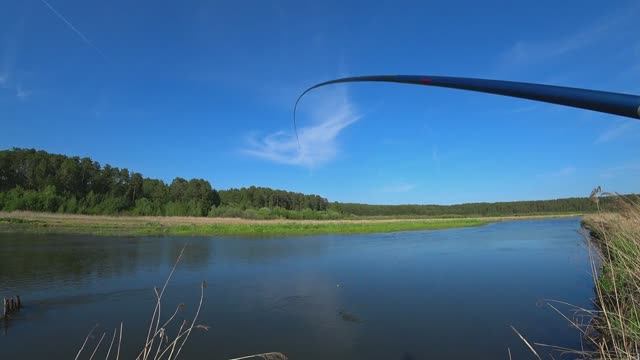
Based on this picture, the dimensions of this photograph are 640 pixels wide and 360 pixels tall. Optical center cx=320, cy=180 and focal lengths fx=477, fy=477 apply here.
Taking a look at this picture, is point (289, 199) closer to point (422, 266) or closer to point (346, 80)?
point (422, 266)

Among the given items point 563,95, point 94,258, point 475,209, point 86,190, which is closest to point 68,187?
point 86,190

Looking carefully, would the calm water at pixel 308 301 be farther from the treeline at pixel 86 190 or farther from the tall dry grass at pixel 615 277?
the treeline at pixel 86 190

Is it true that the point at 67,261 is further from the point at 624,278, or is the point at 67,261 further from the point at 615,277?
the point at 624,278

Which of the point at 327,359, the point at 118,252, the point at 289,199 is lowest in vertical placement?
the point at 327,359

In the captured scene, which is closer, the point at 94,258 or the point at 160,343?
the point at 160,343

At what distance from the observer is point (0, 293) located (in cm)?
1354

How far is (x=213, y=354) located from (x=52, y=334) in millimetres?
3771

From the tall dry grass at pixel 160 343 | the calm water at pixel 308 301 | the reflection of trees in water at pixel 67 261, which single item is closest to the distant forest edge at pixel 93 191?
the reflection of trees in water at pixel 67 261

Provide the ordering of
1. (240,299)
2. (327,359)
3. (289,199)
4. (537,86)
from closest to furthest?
(537,86), (327,359), (240,299), (289,199)

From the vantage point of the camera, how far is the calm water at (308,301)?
30.1ft

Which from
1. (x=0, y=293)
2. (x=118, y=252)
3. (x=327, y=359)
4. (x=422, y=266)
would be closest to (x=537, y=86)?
(x=327, y=359)

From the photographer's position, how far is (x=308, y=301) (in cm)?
1322

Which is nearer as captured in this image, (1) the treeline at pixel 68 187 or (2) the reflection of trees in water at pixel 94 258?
(2) the reflection of trees in water at pixel 94 258

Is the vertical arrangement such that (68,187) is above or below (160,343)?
above
